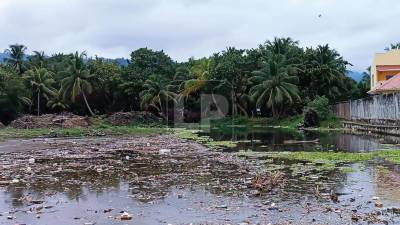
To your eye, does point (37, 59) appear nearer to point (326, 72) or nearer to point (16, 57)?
point (16, 57)

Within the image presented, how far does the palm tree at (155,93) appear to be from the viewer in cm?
6938

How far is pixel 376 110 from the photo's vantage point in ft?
133

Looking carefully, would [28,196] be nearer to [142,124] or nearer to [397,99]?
[397,99]

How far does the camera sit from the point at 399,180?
13586 mm

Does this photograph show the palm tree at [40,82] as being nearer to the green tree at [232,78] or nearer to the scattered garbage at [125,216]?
the green tree at [232,78]

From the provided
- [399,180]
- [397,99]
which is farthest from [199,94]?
[399,180]

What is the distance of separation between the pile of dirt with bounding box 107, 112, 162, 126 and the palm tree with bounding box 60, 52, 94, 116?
6.62 meters

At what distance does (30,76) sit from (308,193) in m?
66.1

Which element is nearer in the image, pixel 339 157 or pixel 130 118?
pixel 339 157

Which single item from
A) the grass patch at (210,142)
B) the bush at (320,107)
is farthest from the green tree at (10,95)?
the bush at (320,107)

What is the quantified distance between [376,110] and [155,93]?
36189 millimetres

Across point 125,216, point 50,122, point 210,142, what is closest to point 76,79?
point 50,122

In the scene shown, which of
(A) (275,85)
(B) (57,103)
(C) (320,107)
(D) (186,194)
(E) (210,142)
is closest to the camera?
(D) (186,194)

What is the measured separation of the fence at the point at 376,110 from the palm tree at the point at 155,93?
86.6ft
